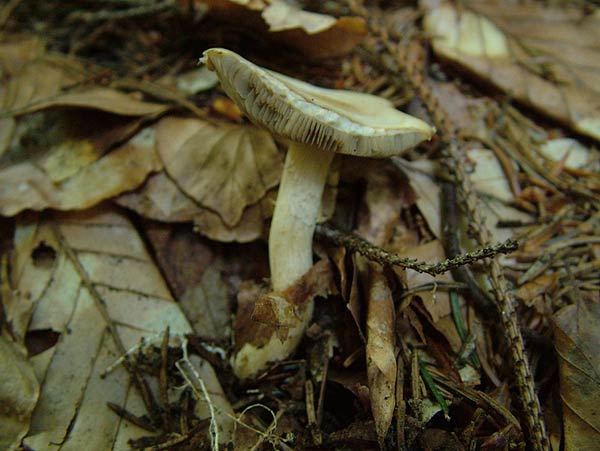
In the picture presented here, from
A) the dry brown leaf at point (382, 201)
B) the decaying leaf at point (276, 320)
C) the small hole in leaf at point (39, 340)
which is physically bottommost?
the small hole in leaf at point (39, 340)

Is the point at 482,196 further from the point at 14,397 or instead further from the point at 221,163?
the point at 14,397

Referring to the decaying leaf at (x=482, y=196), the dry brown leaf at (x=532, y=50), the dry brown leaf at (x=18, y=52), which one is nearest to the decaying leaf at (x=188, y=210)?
the decaying leaf at (x=482, y=196)

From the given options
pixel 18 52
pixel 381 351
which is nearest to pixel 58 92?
pixel 18 52

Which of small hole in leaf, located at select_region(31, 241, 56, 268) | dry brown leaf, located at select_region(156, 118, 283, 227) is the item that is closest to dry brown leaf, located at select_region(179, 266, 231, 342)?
dry brown leaf, located at select_region(156, 118, 283, 227)

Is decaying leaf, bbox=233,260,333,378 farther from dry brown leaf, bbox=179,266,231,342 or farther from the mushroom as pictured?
dry brown leaf, bbox=179,266,231,342

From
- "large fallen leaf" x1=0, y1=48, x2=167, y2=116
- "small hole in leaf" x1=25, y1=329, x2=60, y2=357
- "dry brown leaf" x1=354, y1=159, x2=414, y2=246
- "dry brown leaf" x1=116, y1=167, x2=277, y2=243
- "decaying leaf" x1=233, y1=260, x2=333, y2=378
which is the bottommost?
"small hole in leaf" x1=25, y1=329, x2=60, y2=357

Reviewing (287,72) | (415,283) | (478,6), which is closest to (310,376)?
(415,283)

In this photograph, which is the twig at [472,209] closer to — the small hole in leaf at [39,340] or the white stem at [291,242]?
the white stem at [291,242]
